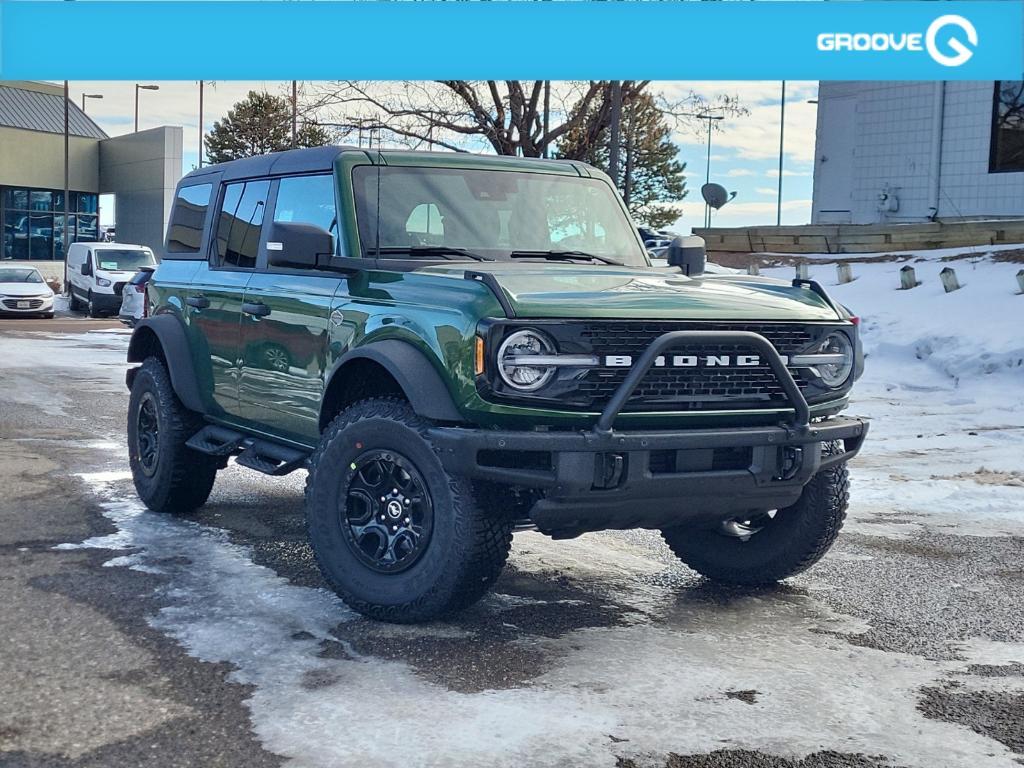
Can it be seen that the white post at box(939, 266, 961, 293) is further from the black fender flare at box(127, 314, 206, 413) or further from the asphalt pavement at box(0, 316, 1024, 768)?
the black fender flare at box(127, 314, 206, 413)

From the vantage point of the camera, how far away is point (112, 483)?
345 inches

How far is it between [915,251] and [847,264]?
173 cm

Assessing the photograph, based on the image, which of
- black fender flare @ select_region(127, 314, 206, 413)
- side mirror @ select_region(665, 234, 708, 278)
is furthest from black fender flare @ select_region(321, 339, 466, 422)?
black fender flare @ select_region(127, 314, 206, 413)

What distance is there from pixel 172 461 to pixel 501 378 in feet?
10.7

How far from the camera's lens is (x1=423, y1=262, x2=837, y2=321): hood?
500 cm

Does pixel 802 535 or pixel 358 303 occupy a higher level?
pixel 358 303

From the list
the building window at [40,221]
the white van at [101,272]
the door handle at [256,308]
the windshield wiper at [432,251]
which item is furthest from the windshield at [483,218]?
the building window at [40,221]

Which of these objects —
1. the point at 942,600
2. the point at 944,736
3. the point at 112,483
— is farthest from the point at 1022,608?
the point at 112,483

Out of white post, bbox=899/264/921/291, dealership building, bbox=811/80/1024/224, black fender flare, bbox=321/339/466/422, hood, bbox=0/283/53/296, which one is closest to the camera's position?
black fender flare, bbox=321/339/466/422

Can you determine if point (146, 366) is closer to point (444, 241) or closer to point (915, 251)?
point (444, 241)

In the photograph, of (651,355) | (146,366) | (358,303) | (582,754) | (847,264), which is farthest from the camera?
(847,264)

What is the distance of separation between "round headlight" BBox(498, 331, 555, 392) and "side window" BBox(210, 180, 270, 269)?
2.48 meters

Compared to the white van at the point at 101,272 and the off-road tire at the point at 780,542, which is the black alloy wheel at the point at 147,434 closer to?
the off-road tire at the point at 780,542

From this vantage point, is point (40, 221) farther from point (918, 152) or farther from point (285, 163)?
point (285, 163)
